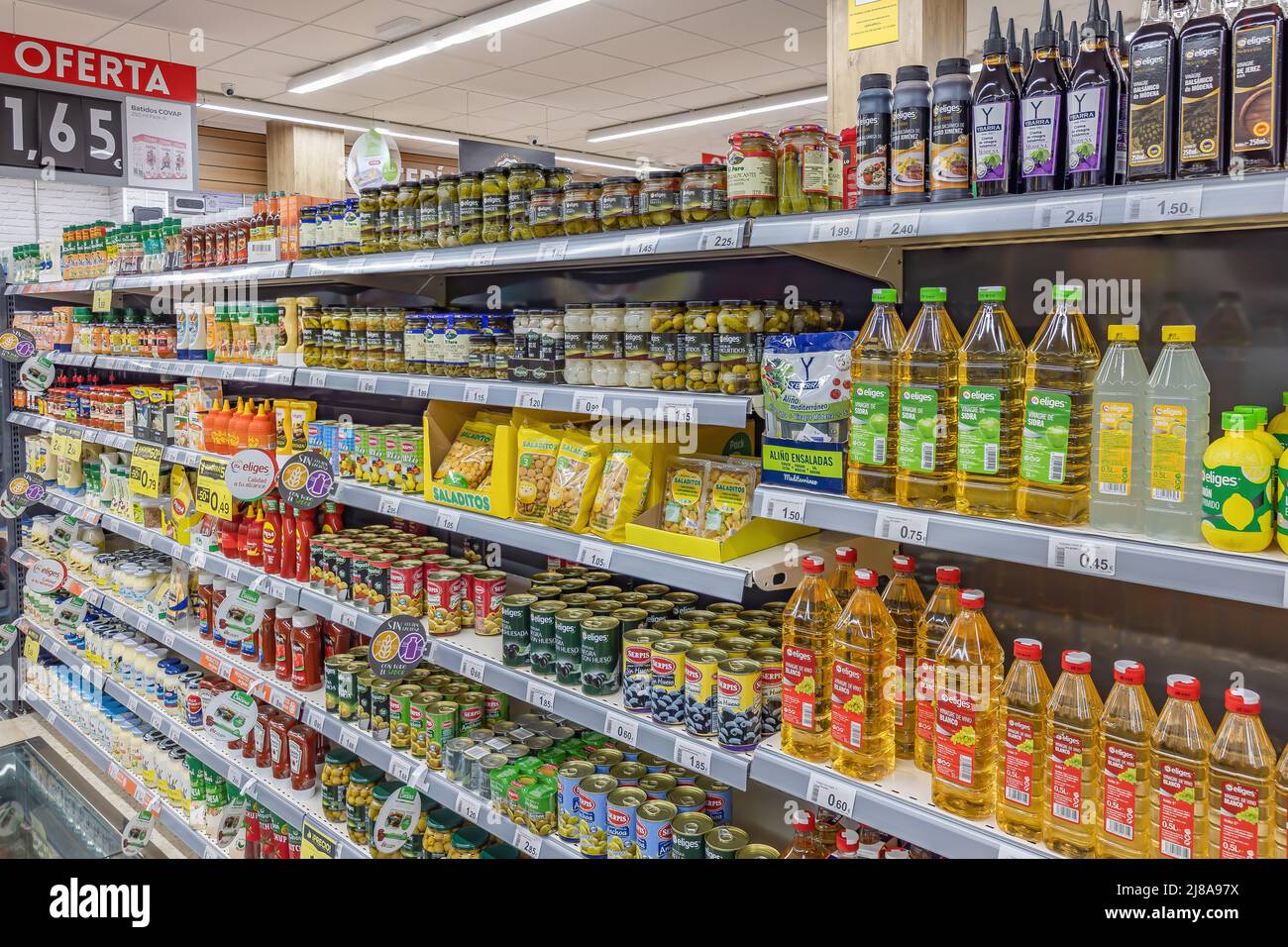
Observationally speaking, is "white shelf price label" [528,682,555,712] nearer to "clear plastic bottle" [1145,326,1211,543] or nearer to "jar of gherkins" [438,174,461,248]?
"jar of gherkins" [438,174,461,248]

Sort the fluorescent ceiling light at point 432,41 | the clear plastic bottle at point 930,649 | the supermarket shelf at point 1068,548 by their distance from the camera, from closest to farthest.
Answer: the supermarket shelf at point 1068,548 < the clear plastic bottle at point 930,649 < the fluorescent ceiling light at point 432,41

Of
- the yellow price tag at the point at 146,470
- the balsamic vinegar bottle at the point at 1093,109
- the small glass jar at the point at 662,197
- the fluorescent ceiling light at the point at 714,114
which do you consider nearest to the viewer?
the balsamic vinegar bottle at the point at 1093,109

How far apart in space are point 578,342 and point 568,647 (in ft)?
2.40

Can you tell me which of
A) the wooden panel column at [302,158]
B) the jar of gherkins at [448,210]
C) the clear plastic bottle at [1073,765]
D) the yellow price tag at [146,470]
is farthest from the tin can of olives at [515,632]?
the wooden panel column at [302,158]

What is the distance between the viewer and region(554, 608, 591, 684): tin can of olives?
226cm

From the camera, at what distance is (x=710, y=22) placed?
660 centimetres

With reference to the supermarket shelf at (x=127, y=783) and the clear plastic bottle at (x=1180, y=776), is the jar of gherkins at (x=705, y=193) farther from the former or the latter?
the supermarket shelf at (x=127, y=783)

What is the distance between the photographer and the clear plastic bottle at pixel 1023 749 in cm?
151

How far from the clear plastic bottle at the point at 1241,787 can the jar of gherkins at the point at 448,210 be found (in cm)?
199

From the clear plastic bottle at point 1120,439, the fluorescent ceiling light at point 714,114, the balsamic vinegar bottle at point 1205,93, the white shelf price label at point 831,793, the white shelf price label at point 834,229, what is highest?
the fluorescent ceiling light at point 714,114

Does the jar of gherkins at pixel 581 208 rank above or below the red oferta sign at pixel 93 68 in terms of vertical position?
below

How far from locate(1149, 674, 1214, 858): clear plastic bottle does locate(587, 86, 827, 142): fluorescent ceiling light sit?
785cm
